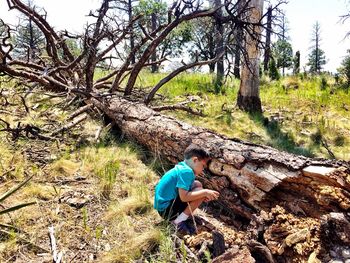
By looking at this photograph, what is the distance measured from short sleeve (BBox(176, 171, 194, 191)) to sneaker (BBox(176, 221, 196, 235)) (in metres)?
0.28

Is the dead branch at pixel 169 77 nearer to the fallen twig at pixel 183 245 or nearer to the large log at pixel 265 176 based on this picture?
the large log at pixel 265 176

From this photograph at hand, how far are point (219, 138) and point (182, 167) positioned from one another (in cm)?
81

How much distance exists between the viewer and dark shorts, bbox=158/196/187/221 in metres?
2.96

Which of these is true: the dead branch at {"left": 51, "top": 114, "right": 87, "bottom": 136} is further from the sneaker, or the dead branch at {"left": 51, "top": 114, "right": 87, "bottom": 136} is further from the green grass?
the sneaker

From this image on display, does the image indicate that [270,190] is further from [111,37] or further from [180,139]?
[111,37]

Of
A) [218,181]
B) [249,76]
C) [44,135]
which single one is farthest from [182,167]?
[249,76]

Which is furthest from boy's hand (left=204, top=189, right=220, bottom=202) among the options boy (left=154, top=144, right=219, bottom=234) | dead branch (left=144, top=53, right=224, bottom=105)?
dead branch (left=144, top=53, right=224, bottom=105)

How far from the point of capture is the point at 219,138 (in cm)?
365

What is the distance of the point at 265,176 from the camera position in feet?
9.21

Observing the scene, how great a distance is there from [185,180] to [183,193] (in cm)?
10

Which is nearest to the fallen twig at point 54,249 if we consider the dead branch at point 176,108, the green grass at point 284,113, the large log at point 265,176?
the large log at point 265,176

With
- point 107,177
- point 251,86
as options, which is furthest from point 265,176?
point 251,86

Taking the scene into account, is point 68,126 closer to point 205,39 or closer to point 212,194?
point 212,194

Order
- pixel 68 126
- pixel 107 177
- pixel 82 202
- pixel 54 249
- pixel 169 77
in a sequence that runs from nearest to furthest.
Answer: pixel 54 249, pixel 82 202, pixel 107 177, pixel 68 126, pixel 169 77
